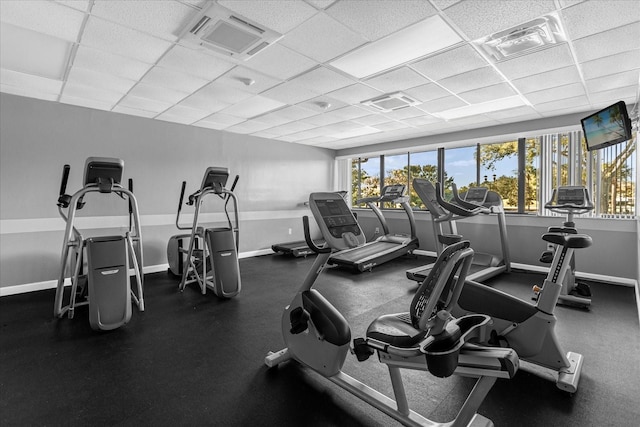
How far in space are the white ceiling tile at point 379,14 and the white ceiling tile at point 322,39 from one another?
9 centimetres

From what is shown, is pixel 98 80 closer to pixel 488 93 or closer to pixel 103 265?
pixel 103 265

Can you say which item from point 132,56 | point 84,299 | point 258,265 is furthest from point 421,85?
point 84,299

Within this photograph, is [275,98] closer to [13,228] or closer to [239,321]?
[239,321]

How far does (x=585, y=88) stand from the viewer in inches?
152

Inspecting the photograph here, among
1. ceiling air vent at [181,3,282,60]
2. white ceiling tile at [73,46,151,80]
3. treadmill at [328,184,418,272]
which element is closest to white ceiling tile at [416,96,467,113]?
treadmill at [328,184,418,272]

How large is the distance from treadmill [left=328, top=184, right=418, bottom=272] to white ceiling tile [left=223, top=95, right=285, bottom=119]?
255cm

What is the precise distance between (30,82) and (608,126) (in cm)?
647

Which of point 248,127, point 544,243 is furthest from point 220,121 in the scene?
point 544,243

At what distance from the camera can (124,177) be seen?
5.25 meters

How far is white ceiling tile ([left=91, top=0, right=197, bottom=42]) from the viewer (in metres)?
2.25

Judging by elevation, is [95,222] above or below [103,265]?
above

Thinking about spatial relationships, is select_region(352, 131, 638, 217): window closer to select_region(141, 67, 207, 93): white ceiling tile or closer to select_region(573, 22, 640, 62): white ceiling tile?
select_region(573, 22, 640, 62): white ceiling tile

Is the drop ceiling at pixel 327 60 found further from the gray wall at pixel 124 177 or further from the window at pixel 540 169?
the window at pixel 540 169

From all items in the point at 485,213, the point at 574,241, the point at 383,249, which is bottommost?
the point at 383,249
